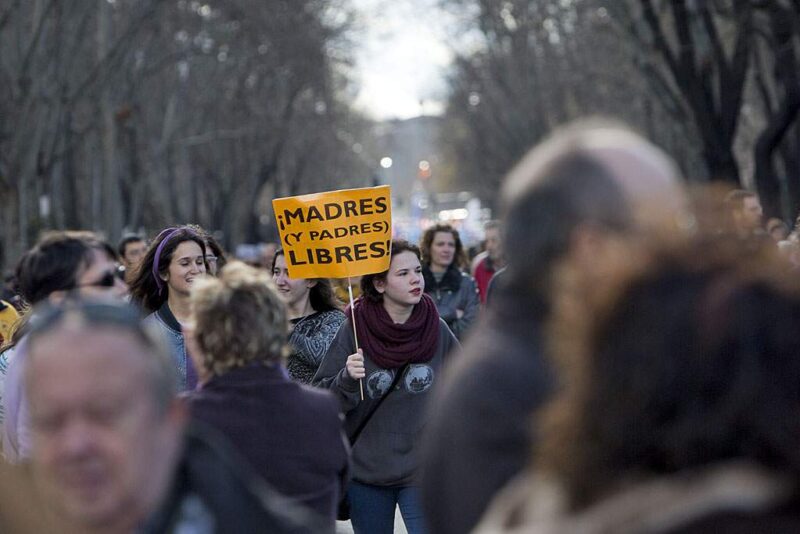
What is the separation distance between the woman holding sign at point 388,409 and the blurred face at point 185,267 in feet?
2.46

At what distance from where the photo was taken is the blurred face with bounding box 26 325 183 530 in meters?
2.33

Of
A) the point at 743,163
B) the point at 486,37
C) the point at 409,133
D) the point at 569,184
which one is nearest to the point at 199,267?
the point at 569,184

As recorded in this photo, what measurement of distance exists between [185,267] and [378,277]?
3.17 ft

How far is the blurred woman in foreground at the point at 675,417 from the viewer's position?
6.69ft

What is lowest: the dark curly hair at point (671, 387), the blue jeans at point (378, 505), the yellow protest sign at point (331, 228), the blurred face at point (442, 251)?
the blue jeans at point (378, 505)

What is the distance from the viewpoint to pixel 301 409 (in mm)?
4293

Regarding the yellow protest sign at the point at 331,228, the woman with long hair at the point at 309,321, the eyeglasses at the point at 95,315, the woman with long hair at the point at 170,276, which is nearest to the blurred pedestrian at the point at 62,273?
the woman with long hair at the point at 170,276

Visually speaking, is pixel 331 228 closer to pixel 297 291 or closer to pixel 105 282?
pixel 297 291

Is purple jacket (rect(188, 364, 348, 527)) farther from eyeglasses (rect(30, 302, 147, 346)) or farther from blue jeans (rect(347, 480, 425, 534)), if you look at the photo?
blue jeans (rect(347, 480, 425, 534))

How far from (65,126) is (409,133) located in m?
157

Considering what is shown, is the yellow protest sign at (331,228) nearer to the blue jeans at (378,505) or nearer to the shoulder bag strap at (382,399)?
the shoulder bag strap at (382,399)

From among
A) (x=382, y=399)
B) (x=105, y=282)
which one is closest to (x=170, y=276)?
(x=382, y=399)

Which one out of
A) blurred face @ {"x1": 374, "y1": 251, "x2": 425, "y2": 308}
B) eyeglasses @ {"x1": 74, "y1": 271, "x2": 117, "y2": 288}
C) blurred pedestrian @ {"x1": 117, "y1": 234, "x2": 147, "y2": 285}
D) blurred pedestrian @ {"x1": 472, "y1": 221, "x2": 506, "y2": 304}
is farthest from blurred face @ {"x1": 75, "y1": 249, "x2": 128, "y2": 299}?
blurred pedestrian @ {"x1": 472, "y1": 221, "x2": 506, "y2": 304}

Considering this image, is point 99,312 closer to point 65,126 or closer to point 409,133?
point 65,126
